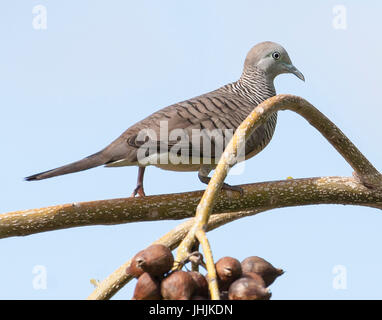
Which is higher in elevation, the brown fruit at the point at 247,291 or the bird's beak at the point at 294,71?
the bird's beak at the point at 294,71

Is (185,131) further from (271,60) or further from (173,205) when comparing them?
(271,60)

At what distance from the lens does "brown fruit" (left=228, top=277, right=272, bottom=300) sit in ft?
4.57

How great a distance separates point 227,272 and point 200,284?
95 millimetres

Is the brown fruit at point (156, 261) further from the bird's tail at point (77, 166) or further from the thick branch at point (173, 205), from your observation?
the bird's tail at point (77, 166)

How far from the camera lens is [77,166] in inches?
119

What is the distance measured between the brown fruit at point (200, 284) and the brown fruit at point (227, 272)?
68 mm

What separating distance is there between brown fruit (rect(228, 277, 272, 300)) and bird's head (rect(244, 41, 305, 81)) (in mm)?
2986

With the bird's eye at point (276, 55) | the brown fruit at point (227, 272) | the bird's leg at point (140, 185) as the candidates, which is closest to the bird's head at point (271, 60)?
the bird's eye at point (276, 55)

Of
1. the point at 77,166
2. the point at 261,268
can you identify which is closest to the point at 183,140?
the point at 77,166

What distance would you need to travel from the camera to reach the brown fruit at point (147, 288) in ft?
4.53
